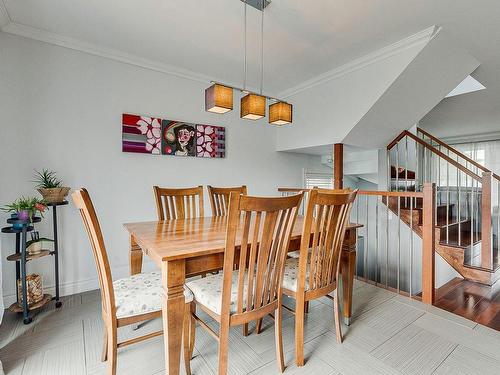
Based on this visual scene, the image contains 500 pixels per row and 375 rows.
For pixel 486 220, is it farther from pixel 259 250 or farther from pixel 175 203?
pixel 175 203

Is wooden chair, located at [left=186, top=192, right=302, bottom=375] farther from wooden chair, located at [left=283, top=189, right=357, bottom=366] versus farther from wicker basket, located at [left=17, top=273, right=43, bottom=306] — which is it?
wicker basket, located at [left=17, top=273, right=43, bottom=306]

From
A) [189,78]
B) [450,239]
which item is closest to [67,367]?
[189,78]

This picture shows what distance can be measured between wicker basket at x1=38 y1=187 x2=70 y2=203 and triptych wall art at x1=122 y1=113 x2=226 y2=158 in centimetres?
82

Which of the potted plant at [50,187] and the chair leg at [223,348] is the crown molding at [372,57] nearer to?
the chair leg at [223,348]

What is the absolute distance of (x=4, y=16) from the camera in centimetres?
225

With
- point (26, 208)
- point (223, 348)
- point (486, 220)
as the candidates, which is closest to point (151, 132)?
point (26, 208)

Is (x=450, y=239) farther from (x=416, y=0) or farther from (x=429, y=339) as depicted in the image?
(x=416, y=0)

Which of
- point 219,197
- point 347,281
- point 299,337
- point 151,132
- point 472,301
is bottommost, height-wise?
point 472,301

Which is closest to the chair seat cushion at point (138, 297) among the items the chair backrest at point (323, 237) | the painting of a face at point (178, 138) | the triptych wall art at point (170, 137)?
the chair backrest at point (323, 237)

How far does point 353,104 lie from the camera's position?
3.21 m

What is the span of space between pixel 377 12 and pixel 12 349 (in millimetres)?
3668

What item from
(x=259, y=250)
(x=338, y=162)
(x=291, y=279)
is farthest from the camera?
(x=338, y=162)

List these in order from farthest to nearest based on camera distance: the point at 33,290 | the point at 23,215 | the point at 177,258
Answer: the point at 33,290, the point at 23,215, the point at 177,258

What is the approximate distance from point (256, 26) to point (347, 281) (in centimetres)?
234
